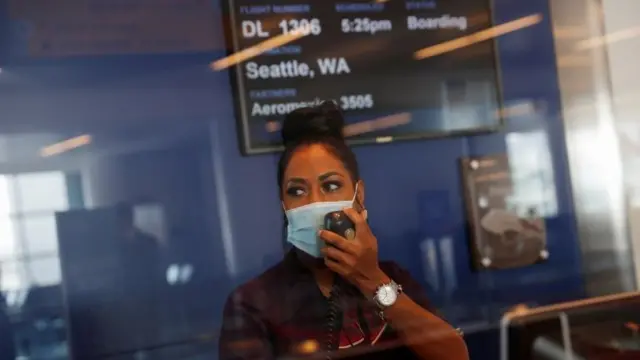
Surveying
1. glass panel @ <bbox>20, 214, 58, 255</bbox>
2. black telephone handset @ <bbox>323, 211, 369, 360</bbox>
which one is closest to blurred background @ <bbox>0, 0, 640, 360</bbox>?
glass panel @ <bbox>20, 214, 58, 255</bbox>

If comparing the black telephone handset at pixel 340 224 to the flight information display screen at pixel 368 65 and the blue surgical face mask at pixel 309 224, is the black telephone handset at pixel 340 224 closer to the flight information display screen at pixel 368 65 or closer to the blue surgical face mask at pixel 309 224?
the blue surgical face mask at pixel 309 224

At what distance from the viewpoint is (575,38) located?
5.66ft

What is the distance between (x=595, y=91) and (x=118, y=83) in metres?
1.10

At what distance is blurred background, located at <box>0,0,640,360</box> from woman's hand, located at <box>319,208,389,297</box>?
0.15 ft

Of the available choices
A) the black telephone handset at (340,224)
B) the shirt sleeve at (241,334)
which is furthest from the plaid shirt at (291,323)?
the black telephone handset at (340,224)

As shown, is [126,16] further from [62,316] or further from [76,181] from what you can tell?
[62,316]

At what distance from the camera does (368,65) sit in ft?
4.99

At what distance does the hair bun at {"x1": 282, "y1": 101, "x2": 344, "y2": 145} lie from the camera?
143 centimetres

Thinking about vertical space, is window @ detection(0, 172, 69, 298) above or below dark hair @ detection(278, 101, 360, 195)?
below

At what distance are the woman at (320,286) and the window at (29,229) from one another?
13.5 inches

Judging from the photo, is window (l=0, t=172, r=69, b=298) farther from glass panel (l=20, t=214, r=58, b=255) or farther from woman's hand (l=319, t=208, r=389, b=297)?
woman's hand (l=319, t=208, r=389, b=297)

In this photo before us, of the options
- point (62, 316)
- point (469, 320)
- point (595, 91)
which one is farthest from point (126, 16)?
point (595, 91)

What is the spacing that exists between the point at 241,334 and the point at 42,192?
0.45 m

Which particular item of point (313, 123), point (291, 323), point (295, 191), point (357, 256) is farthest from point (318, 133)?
point (291, 323)
